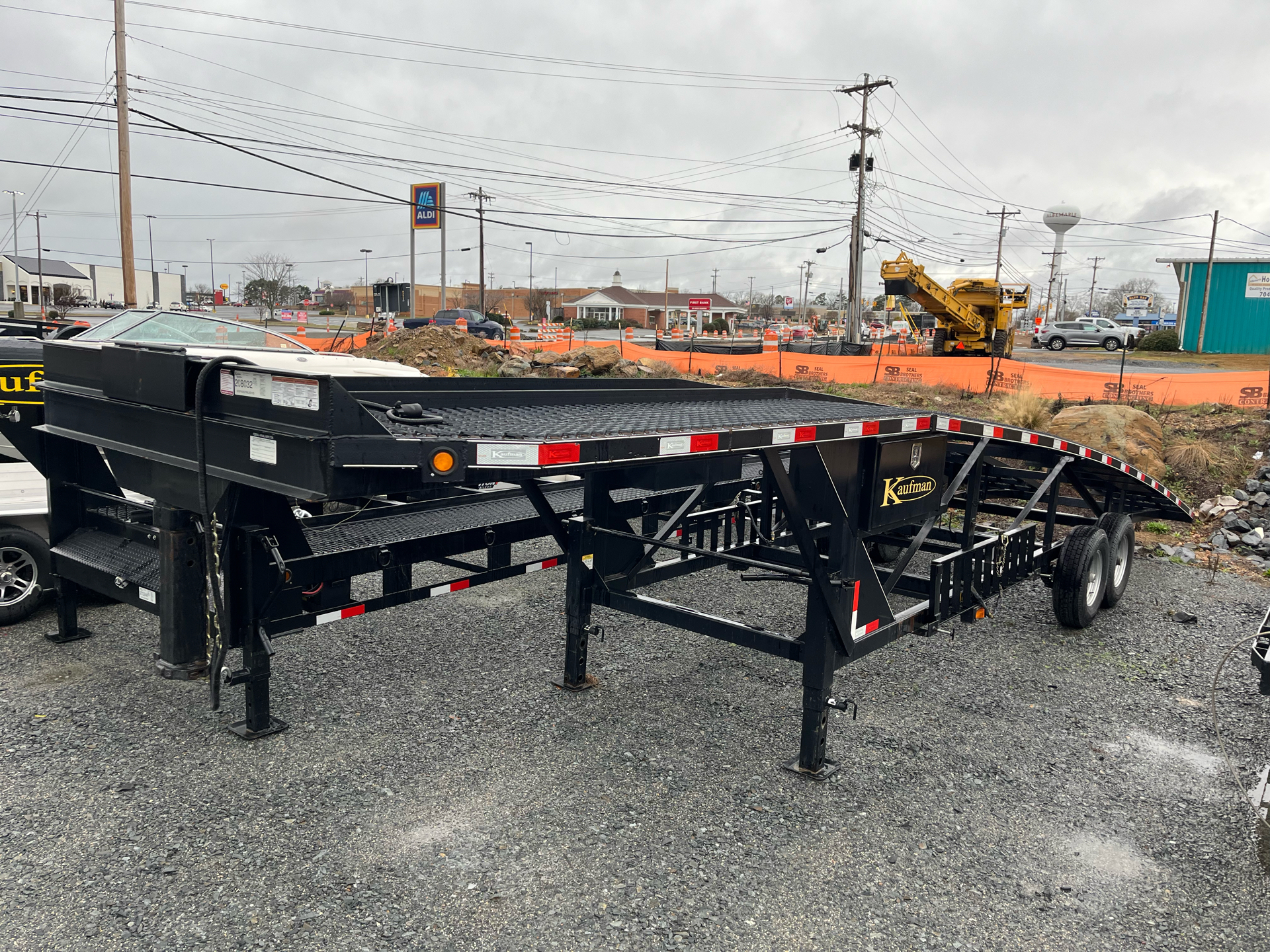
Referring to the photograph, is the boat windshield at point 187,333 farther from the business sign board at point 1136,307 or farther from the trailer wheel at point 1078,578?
the business sign board at point 1136,307

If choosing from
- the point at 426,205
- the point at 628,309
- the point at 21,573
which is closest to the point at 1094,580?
the point at 21,573

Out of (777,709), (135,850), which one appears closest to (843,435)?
(777,709)

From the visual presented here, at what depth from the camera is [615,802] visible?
4.13 metres

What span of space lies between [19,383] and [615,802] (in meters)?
4.58

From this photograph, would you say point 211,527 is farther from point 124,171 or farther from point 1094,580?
point 124,171

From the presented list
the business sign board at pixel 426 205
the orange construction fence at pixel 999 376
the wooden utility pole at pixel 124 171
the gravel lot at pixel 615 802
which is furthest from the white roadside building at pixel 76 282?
the gravel lot at pixel 615 802

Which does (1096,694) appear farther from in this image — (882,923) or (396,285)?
(396,285)

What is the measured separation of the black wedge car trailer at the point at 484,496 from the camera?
10.8ft

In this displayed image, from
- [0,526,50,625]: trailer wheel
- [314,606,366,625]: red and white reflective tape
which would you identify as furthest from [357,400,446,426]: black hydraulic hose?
[0,526,50,625]: trailer wheel

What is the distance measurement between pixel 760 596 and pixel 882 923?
411cm

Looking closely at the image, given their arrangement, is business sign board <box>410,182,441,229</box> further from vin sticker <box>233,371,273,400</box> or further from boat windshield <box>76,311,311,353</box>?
vin sticker <box>233,371,273,400</box>

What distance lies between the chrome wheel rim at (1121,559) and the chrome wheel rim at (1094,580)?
0.25 m

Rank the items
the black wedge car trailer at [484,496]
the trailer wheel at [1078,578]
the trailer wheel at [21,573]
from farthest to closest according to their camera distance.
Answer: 1. the trailer wheel at [1078,578]
2. the trailer wheel at [21,573]
3. the black wedge car trailer at [484,496]

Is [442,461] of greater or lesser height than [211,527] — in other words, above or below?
above
